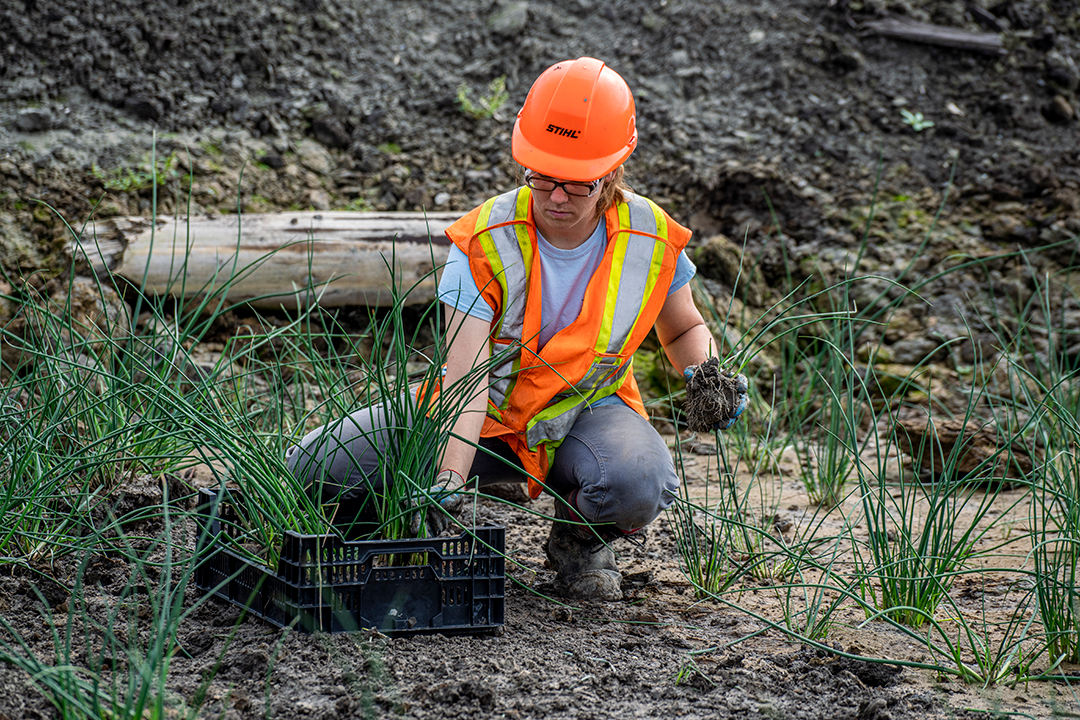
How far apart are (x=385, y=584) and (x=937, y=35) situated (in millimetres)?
4908

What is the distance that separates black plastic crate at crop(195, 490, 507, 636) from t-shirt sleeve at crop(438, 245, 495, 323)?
0.53 metres

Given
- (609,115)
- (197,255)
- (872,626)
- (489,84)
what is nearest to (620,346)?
(609,115)

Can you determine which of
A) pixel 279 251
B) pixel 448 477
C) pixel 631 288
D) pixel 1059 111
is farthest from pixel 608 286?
pixel 1059 111

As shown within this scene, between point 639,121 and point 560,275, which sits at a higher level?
point 639,121

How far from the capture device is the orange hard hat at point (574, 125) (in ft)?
6.03

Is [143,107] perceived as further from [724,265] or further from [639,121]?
[724,265]

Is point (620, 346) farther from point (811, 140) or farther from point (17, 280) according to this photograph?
point (811, 140)

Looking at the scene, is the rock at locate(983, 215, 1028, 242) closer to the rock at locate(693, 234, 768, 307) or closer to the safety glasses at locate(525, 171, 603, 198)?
the rock at locate(693, 234, 768, 307)

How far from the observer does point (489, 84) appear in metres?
4.84

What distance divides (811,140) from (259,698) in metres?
4.28

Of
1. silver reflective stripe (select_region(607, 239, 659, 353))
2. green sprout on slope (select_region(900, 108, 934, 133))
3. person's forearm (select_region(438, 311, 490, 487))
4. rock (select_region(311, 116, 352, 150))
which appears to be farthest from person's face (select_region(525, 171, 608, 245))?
green sprout on slope (select_region(900, 108, 934, 133))

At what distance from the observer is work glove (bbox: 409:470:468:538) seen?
5.29 ft

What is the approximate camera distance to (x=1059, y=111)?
190 inches

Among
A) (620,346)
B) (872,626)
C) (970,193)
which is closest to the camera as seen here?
(872,626)
